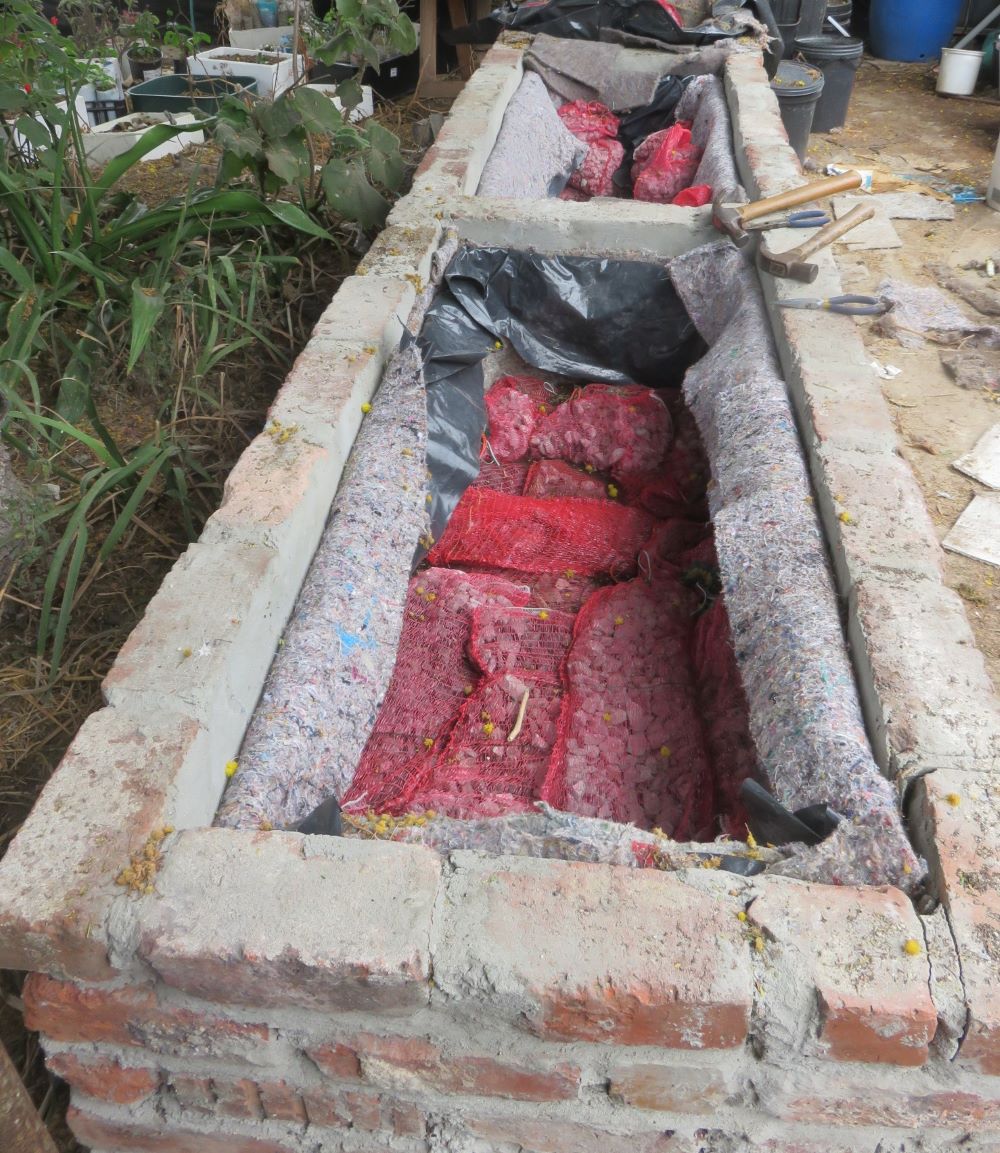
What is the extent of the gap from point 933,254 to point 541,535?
10.2 ft

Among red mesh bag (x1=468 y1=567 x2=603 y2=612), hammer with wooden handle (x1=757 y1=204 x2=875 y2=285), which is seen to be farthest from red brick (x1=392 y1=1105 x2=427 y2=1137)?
hammer with wooden handle (x1=757 y1=204 x2=875 y2=285)

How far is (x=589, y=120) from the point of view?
5.32 m

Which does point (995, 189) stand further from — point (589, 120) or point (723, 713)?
point (723, 713)

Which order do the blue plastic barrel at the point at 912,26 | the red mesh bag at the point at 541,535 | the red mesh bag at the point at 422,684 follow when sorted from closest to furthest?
Answer: the red mesh bag at the point at 422,684, the red mesh bag at the point at 541,535, the blue plastic barrel at the point at 912,26

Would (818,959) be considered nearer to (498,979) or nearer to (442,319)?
(498,979)

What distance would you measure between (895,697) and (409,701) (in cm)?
127

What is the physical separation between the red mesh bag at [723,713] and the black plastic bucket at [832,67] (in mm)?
5434

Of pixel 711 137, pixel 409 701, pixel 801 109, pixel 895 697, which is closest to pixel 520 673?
pixel 409 701

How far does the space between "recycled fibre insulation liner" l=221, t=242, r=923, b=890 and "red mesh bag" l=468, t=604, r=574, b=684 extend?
43 centimetres

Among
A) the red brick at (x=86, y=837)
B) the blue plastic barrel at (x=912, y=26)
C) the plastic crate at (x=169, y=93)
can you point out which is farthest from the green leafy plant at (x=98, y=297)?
the blue plastic barrel at (x=912, y=26)

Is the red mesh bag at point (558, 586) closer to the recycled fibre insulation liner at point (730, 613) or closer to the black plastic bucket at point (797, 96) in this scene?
Answer: the recycled fibre insulation liner at point (730, 613)

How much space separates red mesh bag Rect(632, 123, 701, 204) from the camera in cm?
475

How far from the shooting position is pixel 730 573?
220cm

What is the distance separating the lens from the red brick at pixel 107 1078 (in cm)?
154
